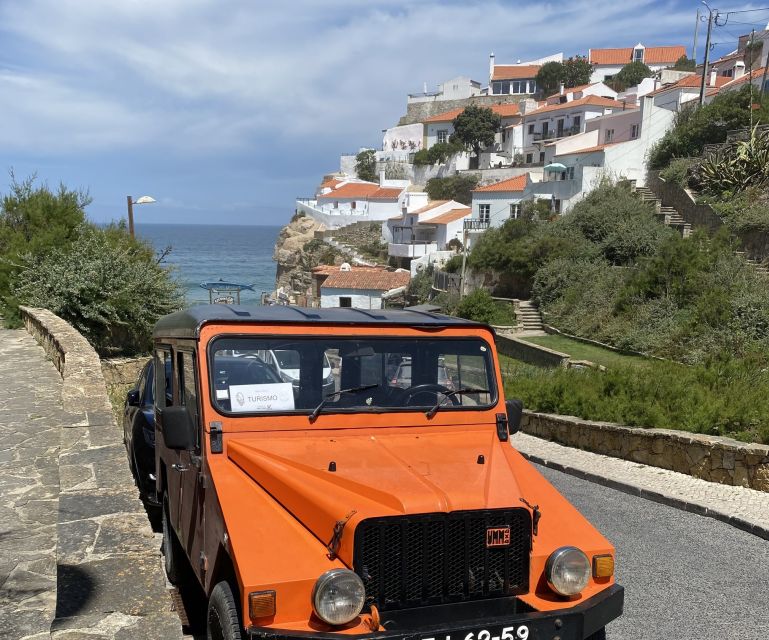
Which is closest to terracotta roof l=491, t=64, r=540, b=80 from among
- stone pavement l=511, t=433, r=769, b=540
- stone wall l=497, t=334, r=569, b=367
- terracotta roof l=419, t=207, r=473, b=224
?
terracotta roof l=419, t=207, r=473, b=224

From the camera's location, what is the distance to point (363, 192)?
77.6m

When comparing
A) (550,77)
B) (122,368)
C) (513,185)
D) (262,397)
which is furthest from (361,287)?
(550,77)

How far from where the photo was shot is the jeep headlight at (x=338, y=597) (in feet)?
11.0

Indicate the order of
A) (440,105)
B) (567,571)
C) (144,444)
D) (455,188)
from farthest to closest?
(440,105)
(455,188)
(144,444)
(567,571)

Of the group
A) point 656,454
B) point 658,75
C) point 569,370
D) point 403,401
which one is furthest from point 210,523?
point 658,75

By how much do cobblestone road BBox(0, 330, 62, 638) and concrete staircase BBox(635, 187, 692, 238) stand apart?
2850cm

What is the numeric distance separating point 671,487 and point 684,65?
80.1 m

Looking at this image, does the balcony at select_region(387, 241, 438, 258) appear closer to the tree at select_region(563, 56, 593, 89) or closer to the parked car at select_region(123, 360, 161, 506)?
the tree at select_region(563, 56, 593, 89)

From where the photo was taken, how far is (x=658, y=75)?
71500mm

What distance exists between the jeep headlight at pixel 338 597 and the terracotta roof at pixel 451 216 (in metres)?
55.3

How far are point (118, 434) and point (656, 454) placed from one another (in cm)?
721

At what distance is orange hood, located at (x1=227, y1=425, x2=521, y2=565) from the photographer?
362 centimetres

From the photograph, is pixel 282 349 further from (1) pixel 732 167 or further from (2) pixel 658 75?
(2) pixel 658 75

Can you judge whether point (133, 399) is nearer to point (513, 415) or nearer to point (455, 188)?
point (513, 415)
